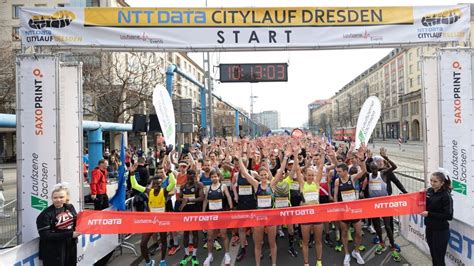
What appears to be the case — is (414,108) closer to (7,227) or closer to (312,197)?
(312,197)

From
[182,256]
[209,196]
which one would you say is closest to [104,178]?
[182,256]

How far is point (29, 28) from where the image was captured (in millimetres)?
5578

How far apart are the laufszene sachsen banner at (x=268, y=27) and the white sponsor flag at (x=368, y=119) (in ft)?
10.4

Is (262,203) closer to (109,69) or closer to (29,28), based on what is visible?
(29,28)

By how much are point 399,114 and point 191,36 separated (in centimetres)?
8077

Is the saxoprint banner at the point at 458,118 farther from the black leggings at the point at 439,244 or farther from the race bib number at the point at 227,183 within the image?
the race bib number at the point at 227,183

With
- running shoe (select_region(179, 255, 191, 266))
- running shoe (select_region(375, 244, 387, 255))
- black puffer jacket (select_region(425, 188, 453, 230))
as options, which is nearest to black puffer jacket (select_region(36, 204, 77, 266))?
running shoe (select_region(179, 255, 191, 266))

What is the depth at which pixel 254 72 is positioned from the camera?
Result: 26.3 ft

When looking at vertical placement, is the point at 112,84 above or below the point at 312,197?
above

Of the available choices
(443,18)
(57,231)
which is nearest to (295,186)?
(443,18)

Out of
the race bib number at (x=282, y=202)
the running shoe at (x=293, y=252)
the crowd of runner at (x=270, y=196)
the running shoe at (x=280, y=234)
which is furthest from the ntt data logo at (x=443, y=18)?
the running shoe at (x=280, y=234)

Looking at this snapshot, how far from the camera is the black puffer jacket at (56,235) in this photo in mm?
4434

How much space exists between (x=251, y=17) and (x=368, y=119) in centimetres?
495

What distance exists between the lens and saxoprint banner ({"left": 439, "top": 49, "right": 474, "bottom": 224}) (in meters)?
5.76
